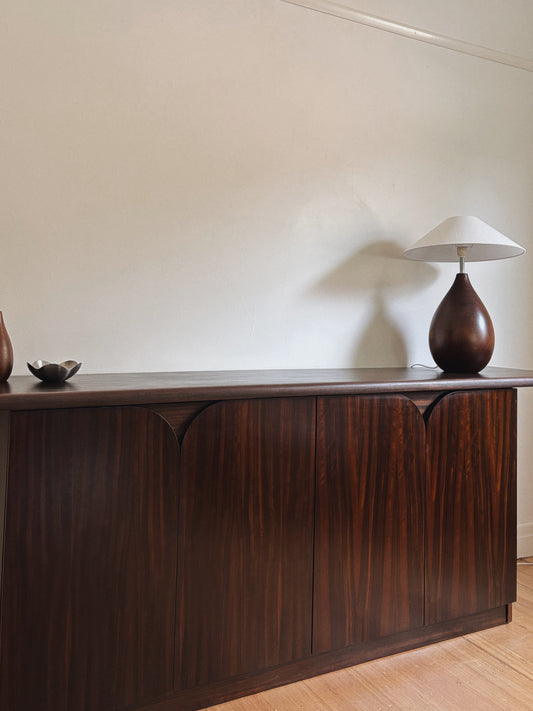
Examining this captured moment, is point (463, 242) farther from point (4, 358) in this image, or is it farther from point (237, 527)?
point (4, 358)

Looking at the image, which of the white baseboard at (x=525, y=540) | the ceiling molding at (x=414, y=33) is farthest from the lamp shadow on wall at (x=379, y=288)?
the white baseboard at (x=525, y=540)

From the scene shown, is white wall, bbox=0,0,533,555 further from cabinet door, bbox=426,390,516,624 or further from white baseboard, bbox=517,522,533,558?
cabinet door, bbox=426,390,516,624

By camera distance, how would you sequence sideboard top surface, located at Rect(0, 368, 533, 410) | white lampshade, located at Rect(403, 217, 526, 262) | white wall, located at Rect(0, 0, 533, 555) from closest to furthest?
sideboard top surface, located at Rect(0, 368, 533, 410) < white wall, located at Rect(0, 0, 533, 555) < white lampshade, located at Rect(403, 217, 526, 262)

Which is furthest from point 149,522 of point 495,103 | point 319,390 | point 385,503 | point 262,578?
point 495,103

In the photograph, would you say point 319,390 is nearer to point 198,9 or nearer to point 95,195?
point 95,195

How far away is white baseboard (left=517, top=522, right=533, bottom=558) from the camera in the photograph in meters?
2.41

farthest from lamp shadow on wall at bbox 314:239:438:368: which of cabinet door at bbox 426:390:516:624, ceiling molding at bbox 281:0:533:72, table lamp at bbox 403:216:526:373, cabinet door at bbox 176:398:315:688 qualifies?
ceiling molding at bbox 281:0:533:72

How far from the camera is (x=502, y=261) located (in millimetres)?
2393

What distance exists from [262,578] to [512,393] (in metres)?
1.03

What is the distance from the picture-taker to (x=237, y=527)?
1390mm

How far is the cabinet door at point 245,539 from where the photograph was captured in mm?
1342

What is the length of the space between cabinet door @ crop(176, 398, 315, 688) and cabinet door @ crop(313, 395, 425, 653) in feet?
0.16

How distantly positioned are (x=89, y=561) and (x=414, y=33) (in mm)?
2236

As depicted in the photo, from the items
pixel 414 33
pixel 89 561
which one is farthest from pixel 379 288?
pixel 89 561
